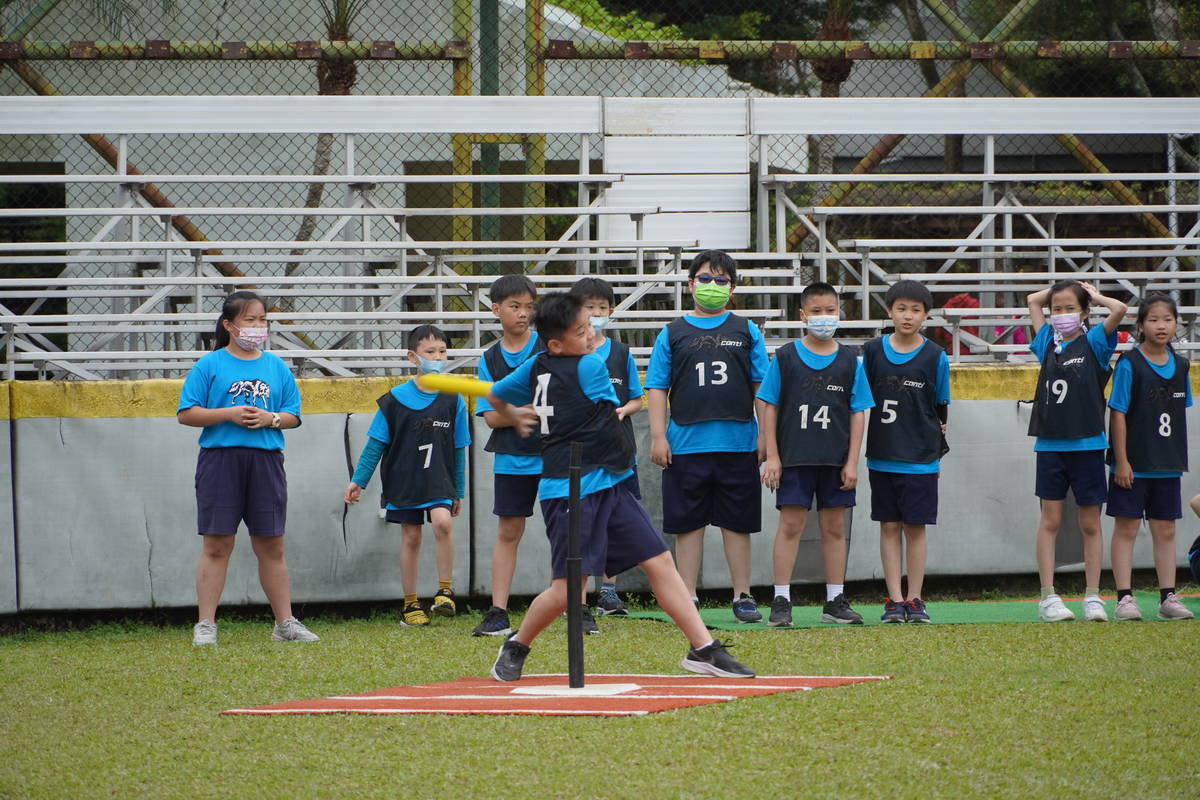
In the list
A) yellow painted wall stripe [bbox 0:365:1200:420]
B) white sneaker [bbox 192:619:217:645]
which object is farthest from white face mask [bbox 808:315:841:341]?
white sneaker [bbox 192:619:217:645]

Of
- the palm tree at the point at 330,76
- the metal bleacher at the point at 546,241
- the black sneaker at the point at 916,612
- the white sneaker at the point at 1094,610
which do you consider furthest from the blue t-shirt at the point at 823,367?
the palm tree at the point at 330,76

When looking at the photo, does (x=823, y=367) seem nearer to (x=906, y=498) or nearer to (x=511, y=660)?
(x=906, y=498)

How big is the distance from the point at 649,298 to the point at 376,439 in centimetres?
399

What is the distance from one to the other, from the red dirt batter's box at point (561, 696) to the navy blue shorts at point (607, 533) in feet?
1.57

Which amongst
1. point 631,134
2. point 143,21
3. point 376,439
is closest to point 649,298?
point 631,134

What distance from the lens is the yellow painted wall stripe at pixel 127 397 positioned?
898cm

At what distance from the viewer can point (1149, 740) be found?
474 cm

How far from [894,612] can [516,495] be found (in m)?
2.14

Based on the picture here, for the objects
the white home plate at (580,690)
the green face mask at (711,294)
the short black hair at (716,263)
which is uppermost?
the short black hair at (716,263)

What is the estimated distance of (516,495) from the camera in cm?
794

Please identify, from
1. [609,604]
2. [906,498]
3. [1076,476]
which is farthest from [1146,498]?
[609,604]

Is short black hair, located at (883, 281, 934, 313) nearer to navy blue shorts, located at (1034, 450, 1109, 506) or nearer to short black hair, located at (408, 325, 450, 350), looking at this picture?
navy blue shorts, located at (1034, 450, 1109, 506)

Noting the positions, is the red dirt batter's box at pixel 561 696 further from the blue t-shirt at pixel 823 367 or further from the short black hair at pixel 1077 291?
the short black hair at pixel 1077 291

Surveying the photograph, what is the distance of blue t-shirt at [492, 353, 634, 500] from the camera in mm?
6051
